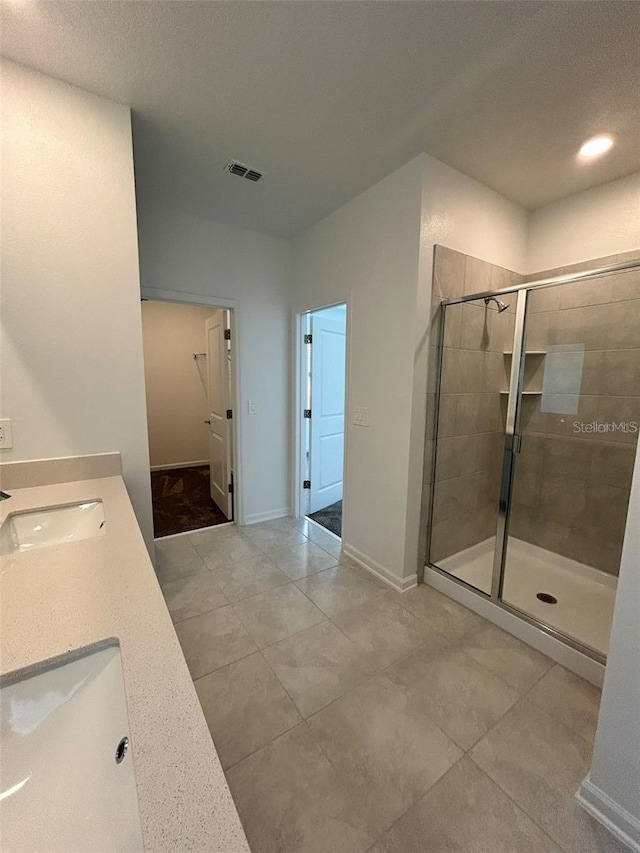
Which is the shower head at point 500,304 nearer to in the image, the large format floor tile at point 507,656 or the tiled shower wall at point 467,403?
the tiled shower wall at point 467,403

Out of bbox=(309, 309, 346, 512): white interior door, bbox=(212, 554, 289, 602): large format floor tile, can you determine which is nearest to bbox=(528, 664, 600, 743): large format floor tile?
bbox=(212, 554, 289, 602): large format floor tile

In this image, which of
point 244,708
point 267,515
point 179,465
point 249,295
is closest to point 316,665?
point 244,708

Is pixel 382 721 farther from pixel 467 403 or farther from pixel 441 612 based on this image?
pixel 467 403

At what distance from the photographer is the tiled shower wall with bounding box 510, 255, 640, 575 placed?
2.24 meters

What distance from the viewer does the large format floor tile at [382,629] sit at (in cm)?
181

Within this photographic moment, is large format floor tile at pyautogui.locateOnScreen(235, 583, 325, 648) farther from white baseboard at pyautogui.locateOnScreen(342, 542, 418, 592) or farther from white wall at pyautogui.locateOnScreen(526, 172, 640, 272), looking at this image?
white wall at pyautogui.locateOnScreen(526, 172, 640, 272)

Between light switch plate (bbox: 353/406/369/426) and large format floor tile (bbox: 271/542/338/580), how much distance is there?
3.57 feet

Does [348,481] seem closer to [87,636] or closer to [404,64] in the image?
[87,636]

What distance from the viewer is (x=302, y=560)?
2705mm

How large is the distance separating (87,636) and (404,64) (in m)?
2.19

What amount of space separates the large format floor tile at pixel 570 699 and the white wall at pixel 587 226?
8.18 feet

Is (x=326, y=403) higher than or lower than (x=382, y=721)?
higher

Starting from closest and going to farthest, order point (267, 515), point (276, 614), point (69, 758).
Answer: point (69, 758), point (276, 614), point (267, 515)

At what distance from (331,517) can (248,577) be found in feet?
4.05
